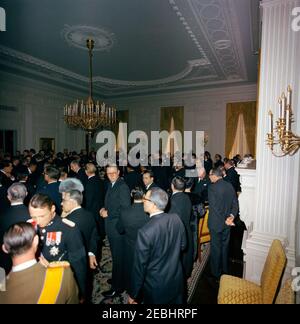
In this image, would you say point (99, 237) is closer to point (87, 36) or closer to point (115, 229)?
point (115, 229)

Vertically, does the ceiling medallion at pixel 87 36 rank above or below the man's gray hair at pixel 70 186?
above

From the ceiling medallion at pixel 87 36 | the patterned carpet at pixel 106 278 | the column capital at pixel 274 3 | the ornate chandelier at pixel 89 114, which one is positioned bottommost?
the patterned carpet at pixel 106 278

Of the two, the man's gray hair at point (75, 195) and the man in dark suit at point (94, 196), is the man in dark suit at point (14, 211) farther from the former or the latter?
the man in dark suit at point (94, 196)

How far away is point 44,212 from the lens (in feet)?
7.93

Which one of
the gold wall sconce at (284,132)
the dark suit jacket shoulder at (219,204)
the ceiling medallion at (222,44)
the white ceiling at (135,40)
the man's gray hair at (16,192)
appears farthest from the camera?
the ceiling medallion at (222,44)

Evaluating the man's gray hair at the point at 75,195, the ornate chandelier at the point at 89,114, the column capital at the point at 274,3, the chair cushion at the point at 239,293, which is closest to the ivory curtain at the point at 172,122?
the ornate chandelier at the point at 89,114

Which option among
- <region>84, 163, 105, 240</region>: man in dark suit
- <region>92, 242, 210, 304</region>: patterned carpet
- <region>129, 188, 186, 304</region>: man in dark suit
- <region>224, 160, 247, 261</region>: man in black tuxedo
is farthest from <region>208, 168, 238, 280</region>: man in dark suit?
<region>84, 163, 105, 240</region>: man in dark suit

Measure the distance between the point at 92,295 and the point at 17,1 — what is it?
21.1ft

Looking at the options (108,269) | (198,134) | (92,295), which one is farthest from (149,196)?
(198,134)

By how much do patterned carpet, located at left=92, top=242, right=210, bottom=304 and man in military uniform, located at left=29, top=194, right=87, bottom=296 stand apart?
1512 mm

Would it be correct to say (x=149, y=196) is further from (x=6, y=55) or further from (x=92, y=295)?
(x=6, y=55)

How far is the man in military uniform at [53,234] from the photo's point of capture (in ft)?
7.94

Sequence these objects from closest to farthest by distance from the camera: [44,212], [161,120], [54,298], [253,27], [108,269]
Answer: [54,298] < [44,212] < [108,269] < [253,27] < [161,120]

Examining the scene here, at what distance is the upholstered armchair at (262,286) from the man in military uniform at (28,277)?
1.92 meters
